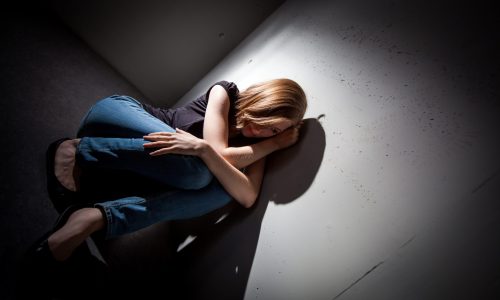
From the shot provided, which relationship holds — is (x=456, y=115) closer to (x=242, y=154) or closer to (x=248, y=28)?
(x=242, y=154)

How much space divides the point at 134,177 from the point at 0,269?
0.48 metres

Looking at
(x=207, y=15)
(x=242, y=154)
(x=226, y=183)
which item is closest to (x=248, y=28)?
(x=207, y=15)

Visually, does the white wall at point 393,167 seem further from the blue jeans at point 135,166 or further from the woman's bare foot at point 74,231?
the woman's bare foot at point 74,231

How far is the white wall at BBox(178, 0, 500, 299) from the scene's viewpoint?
0.58 m

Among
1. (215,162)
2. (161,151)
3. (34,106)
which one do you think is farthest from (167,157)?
(34,106)

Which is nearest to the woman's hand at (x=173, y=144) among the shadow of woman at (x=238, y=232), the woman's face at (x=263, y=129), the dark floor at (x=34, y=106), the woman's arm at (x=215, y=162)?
the woman's arm at (x=215, y=162)

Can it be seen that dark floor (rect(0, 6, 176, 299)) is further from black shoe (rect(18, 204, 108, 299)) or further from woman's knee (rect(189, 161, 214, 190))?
woman's knee (rect(189, 161, 214, 190))

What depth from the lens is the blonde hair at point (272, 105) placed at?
965 mm

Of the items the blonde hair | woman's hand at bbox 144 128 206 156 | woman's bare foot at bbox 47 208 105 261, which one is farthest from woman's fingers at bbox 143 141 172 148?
the blonde hair

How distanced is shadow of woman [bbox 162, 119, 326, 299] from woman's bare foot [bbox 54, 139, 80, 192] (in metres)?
0.55

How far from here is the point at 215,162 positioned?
858mm

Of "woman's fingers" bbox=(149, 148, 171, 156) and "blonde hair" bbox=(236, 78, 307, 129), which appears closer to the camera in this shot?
"woman's fingers" bbox=(149, 148, 171, 156)

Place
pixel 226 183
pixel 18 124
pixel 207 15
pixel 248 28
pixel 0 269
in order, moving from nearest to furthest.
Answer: pixel 0 269 < pixel 226 183 < pixel 18 124 < pixel 207 15 < pixel 248 28

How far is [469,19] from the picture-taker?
71cm
